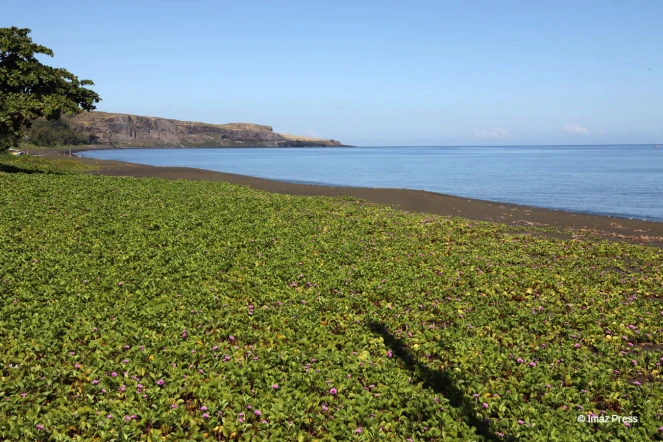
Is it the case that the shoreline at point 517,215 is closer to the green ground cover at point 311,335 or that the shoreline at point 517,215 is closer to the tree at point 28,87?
the green ground cover at point 311,335

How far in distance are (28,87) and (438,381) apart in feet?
99.0

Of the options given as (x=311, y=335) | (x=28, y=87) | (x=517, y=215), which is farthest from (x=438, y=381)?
(x=28, y=87)

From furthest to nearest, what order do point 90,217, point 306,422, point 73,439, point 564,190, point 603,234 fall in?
point 564,190 → point 603,234 → point 90,217 → point 306,422 → point 73,439

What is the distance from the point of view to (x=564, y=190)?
169 feet

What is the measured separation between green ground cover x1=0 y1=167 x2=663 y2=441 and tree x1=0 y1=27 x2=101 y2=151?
11456 mm

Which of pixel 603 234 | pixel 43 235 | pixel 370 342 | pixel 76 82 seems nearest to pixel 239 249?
pixel 43 235

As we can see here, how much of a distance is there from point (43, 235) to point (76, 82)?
1856 cm

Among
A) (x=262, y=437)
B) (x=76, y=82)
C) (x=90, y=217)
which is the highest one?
(x=76, y=82)

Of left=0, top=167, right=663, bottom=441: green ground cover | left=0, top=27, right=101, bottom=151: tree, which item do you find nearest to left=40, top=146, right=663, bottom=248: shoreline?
left=0, top=167, right=663, bottom=441: green ground cover

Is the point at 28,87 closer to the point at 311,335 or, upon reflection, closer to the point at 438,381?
the point at 311,335

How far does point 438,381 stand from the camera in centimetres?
764

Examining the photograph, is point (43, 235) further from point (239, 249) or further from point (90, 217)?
point (239, 249)

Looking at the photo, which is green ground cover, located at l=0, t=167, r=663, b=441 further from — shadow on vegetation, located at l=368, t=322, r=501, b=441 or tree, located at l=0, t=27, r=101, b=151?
tree, located at l=0, t=27, r=101, b=151

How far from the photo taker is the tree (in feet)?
85.8
